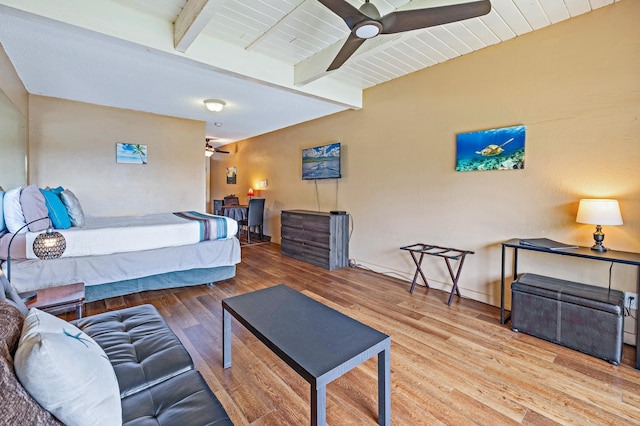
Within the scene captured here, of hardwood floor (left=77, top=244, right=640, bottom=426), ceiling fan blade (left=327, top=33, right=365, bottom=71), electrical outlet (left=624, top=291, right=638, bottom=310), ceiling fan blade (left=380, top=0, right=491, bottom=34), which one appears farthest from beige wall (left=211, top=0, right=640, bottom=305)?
ceiling fan blade (left=327, top=33, right=365, bottom=71)

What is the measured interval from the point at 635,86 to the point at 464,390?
2628mm

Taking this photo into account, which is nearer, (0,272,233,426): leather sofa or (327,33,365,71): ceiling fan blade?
(0,272,233,426): leather sofa

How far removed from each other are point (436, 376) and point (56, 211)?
3.62m

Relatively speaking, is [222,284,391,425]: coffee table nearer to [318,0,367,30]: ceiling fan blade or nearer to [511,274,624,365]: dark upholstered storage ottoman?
[511,274,624,365]: dark upholstered storage ottoman

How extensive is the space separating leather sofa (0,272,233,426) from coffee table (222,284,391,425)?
0.34 m

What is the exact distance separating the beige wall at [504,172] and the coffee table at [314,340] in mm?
2181

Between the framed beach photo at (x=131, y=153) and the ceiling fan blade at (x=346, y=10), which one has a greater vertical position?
the ceiling fan blade at (x=346, y=10)

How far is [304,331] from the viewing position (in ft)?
4.90

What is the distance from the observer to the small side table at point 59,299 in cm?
185

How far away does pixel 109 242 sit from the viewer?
9.52ft

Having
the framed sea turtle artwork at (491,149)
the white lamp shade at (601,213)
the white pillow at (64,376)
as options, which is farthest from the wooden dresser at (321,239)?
the white pillow at (64,376)

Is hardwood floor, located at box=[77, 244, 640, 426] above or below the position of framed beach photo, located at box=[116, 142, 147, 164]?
below

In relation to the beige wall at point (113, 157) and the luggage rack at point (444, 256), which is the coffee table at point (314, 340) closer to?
the luggage rack at point (444, 256)

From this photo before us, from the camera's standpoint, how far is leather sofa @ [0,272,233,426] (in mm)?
671
